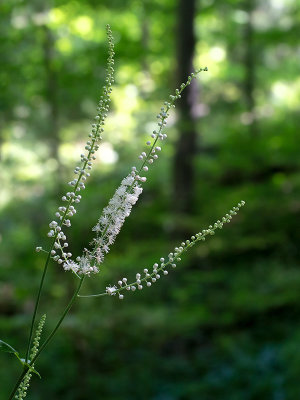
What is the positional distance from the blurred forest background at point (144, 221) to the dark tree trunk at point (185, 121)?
1.0 inches

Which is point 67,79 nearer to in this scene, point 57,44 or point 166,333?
point 57,44

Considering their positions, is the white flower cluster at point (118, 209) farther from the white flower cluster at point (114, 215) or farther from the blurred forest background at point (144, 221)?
the blurred forest background at point (144, 221)

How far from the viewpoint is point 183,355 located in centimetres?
809

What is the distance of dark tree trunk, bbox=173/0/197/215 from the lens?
25.4 ft

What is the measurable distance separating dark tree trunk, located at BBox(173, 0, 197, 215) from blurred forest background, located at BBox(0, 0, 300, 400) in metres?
0.02

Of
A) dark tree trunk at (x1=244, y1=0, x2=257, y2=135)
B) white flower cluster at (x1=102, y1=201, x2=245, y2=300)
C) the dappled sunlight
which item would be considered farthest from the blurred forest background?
white flower cluster at (x1=102, y1=201, x2=245, y2=300)

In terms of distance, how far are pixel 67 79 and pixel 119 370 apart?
4.28 m

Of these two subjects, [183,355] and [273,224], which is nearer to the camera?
[183,355]

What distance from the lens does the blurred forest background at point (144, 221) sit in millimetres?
6652

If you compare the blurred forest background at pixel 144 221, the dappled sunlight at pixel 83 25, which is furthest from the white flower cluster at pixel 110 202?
the dappled sunlight at pixel 83 25

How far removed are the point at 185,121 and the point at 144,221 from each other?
134 inches

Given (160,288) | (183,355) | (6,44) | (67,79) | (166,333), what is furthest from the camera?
(160,288)

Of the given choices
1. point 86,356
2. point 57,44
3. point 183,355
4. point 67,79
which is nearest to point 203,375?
point 183,355

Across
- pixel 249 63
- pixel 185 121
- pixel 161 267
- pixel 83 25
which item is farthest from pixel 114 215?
pixel 249 63
